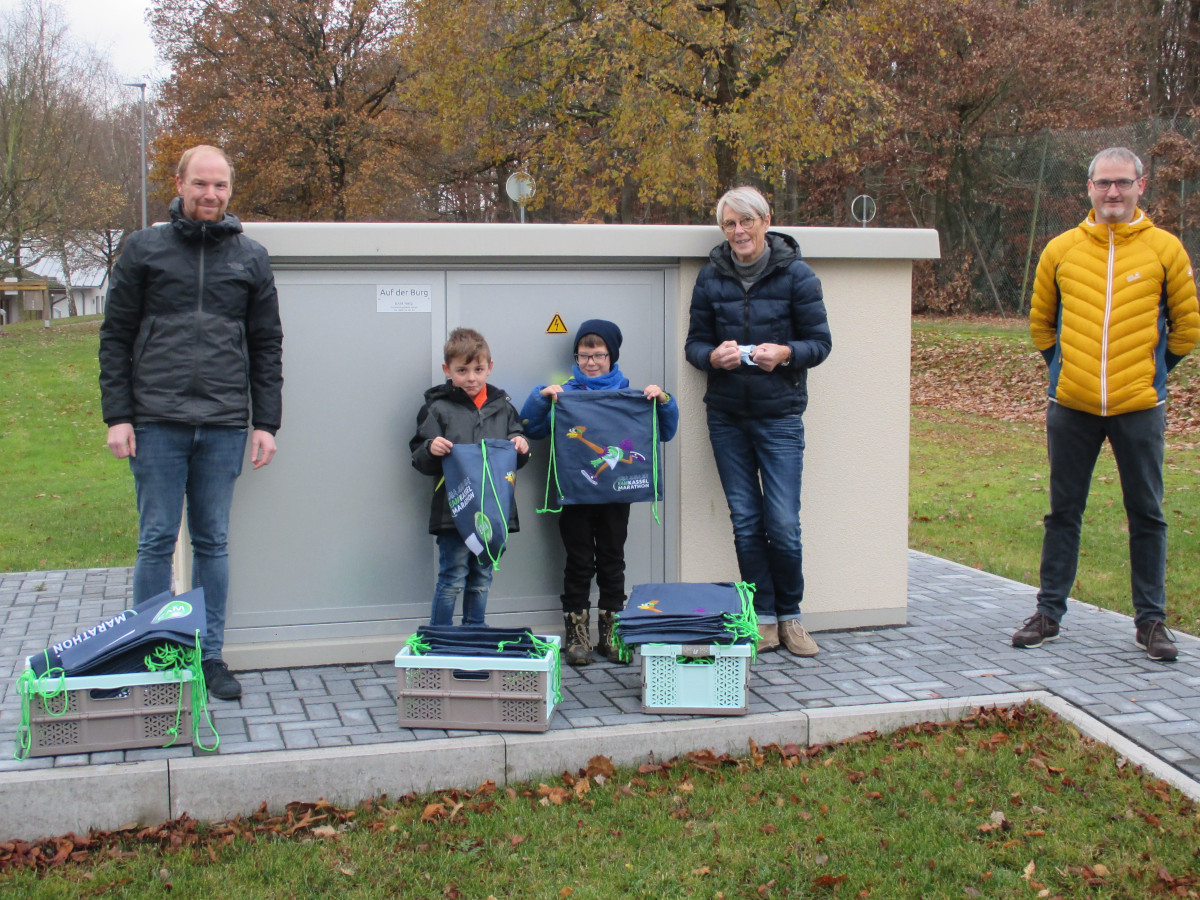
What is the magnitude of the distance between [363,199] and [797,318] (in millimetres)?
22741

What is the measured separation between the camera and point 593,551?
17.2ft

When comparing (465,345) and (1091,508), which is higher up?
(465,345)

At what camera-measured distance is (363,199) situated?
26266 mm

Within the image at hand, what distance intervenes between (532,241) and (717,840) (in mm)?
Result: 2783

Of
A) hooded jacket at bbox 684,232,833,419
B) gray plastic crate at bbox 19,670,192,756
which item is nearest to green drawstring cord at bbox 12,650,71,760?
gray plastic crate at bbox 19,670,192,756

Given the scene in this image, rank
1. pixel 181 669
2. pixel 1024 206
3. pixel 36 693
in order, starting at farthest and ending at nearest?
pixel 1024 206 < pixel 181 669 < pixel 36 693

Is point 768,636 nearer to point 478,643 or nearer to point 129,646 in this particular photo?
point 478,643

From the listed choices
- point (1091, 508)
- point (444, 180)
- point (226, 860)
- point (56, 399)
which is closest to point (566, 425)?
point (226, 860)

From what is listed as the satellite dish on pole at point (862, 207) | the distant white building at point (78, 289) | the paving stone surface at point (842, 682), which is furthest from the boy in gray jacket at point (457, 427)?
the distant white building at point (78, 289)

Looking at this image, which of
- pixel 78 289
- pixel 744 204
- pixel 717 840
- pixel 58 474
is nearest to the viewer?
pixel 717 840

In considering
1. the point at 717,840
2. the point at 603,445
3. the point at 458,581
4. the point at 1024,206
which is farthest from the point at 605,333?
the point at 1024,206

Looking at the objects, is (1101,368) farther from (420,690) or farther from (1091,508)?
(1091,508)

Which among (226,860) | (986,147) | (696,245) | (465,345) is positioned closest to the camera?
(226,860)

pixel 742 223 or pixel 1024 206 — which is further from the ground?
pixel 1024 206
